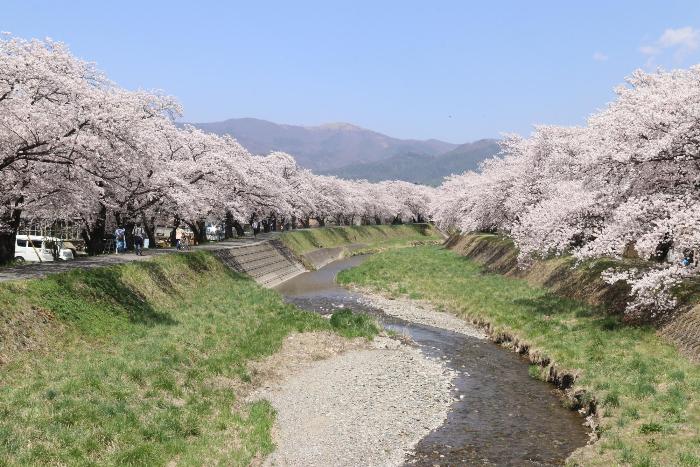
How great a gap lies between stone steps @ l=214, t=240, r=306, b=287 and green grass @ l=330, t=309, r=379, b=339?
954 inches

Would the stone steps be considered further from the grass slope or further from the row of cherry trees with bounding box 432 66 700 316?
the row of cherry trees with bounding box 432 66 700 316

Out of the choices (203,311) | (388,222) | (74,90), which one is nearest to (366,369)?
(203,311)

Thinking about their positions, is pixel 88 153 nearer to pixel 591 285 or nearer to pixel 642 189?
pixel 642 189

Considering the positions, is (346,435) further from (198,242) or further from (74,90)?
(198,242)

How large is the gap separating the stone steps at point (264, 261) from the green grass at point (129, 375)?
22.5 metres

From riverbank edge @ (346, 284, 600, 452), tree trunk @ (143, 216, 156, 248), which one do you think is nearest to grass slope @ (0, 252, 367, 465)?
riverbank edge @ (346, 284, 600, 452)

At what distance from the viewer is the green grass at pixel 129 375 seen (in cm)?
1586

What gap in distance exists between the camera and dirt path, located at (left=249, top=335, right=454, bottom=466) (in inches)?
717

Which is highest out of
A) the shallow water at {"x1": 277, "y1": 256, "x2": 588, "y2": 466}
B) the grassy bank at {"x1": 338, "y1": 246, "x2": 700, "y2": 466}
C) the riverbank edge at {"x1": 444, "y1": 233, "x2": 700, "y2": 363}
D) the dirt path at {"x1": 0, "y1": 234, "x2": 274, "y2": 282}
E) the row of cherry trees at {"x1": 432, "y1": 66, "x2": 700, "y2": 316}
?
the row of cherry trees at {"x1": 432, "y1": 66, "x2": 700, "y2": 316}

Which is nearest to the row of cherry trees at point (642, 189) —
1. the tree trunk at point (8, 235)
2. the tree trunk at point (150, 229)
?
the tree trunk at point (8, 235)

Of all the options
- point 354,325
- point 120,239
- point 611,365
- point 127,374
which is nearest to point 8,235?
point 120,239

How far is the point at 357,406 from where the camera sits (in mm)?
22359

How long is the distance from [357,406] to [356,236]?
11444 centimetres

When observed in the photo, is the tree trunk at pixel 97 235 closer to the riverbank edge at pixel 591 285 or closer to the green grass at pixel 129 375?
the green grass at pixel 129 375
